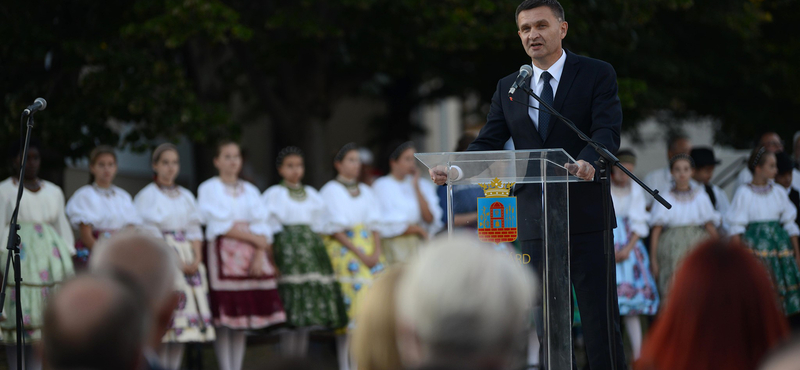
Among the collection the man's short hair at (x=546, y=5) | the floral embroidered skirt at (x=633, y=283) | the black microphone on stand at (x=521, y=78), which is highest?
the man's short hair at (x=546, y=5)

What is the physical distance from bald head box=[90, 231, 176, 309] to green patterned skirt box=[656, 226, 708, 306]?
20.1 ft

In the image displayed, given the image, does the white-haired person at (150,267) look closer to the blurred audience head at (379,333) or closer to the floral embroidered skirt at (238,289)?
the blurred audience head at (379,333)

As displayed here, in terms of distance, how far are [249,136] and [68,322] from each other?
21222mm

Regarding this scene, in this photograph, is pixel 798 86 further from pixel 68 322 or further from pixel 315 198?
pixel 68 322

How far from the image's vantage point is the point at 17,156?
6094 mm

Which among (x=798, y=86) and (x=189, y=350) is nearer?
(x=189, y=350)

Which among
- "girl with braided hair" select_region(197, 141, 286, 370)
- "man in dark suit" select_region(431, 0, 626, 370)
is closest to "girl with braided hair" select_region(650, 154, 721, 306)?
"girl with braided hair" select_region(197, 141, 286, 370)

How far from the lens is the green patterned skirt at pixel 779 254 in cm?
771

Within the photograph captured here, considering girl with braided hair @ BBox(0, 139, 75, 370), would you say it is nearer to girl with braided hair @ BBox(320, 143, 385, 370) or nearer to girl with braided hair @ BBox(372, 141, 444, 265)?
girl with braided hair @ BBox(320, 143, 385, 370)

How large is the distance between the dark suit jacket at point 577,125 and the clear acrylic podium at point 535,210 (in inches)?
0.5

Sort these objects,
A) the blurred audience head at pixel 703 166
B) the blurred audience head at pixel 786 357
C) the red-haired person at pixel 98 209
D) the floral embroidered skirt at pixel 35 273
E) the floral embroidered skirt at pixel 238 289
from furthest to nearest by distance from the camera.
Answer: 1. the blurred audience head at pixel 703 166
2. the floral embroidered skirt at pixel 238 289
3. the red-haired person at pixel 98 209
4. the floral embroidered skirt at pixel 35 273
5. the blurred audience head at pixel 786 357

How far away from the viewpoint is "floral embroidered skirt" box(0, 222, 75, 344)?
18.7ft

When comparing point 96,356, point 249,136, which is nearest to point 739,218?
point 96,356

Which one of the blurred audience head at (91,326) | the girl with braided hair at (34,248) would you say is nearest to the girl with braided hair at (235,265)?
the girl with braided hair at (34,248)
